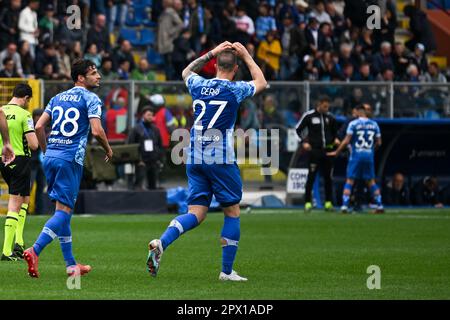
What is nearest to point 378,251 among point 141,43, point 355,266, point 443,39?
point 355,266

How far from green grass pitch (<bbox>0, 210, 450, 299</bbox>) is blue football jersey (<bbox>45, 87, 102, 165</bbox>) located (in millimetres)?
1401

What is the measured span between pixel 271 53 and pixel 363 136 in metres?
7.32

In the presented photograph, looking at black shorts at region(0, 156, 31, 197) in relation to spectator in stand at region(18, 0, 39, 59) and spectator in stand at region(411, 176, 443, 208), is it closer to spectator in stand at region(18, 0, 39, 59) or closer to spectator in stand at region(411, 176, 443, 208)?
spectator in stand at region(18, 0, 39, 59)

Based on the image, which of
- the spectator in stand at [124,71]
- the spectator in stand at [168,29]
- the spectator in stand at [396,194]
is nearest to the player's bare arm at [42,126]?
the spectator in stand at [124,71]

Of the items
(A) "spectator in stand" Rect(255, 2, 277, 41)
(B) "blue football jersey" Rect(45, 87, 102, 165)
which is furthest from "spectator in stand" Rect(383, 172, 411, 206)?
(B) "blue football jersey" Rect(45, 87, 102, 165)

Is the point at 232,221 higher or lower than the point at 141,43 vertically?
lower

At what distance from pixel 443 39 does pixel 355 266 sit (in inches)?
1015

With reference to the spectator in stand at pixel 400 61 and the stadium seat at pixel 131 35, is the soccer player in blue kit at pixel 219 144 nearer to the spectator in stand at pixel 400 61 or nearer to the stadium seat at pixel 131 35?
the stadium seat at pixel 131 35

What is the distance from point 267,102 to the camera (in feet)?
103

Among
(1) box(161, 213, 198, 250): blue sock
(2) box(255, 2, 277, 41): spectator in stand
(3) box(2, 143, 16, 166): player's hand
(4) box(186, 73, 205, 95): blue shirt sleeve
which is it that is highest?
(2) box(255, 2, 277, 41): spectator in stand

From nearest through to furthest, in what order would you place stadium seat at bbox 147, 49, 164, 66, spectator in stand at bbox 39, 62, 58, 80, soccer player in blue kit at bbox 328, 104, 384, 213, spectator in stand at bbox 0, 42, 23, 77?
soccer player in blue kit at bbox 328, 104, 384, 213 < spectator in stand at bbox 0, 42, 23, 77 < spectator in stand at bbox 39, 62, 58, 80 < stadium seat at bbox 147, 49, 164, 66

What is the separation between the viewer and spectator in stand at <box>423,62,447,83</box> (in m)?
35.7

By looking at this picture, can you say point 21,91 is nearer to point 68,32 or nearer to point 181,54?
point 68,32

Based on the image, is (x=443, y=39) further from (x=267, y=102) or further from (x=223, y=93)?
(x=223, y=93)
